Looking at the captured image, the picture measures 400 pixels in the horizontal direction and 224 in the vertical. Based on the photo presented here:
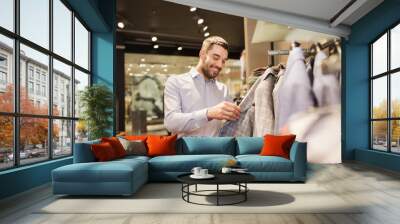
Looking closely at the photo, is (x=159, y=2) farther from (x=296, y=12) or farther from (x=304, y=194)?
(x=304, y=194)

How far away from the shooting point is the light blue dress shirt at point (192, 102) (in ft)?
24.7

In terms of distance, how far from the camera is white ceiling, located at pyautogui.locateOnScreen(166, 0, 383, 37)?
7.62 m

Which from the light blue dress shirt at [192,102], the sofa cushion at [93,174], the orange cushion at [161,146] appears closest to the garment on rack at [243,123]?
the light blue dress shirt at [192,102]

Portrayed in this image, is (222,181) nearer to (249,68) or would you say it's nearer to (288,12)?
(249,68)

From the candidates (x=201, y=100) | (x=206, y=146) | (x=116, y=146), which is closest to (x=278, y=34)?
(x=201, y=100)

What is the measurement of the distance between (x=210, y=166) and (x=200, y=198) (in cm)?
112

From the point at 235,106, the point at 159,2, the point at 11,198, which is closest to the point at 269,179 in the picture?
the point at 235,106

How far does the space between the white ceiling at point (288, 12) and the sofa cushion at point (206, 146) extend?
3.00 meters

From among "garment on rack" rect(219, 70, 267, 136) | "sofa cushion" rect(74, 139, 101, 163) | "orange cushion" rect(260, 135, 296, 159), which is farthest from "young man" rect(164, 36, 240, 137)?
"sofa cushion" rect(74, 139, 101, 163)

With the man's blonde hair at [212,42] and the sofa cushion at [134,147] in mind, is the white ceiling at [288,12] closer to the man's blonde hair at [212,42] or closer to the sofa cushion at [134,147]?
the man's blonde hair at [212,42]

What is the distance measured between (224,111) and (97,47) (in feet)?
10.2

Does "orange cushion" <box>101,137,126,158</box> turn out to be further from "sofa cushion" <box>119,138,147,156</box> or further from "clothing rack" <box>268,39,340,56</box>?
"clothing rack" <box>268,39,340,56</box>

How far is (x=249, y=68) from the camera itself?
26.2 ft

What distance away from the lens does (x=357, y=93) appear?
28.5 ft
